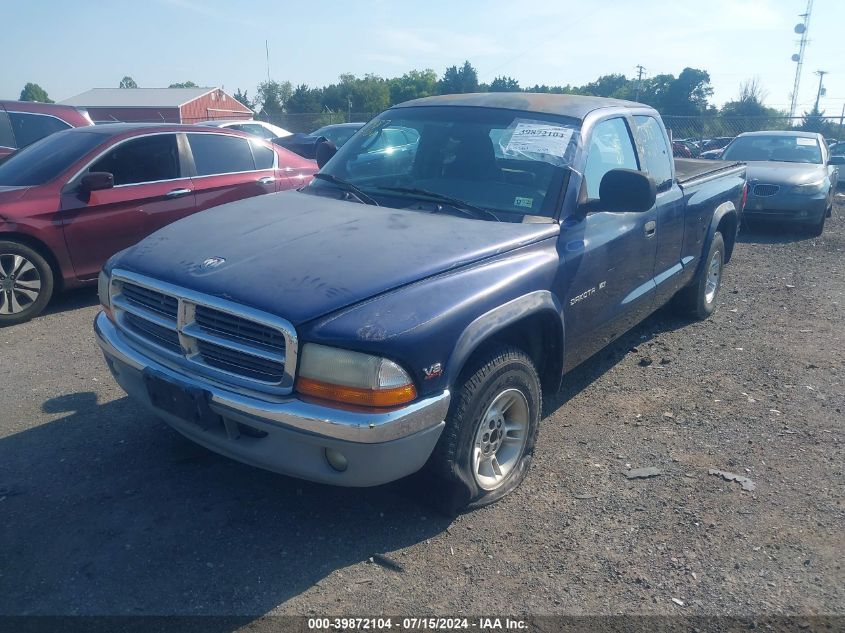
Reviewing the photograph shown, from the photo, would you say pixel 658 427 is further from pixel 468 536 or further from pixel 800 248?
pixel 800 248

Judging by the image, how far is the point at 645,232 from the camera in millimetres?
4453

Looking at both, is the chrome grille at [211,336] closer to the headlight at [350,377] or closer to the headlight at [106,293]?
the headlight at [350,377]

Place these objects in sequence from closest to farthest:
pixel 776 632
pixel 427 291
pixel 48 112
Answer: pixel 776 632
pixel 427 291
pixel 48 112

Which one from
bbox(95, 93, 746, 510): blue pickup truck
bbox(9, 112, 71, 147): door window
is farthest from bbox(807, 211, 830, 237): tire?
bbox(9, 112, 71, 147): door window

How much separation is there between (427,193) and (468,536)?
190 centimetres

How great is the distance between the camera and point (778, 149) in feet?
38.9

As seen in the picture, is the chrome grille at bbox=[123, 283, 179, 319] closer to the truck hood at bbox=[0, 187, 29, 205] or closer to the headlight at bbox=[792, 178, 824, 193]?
the truck hood at bbox=[0, 187, 29, 205]

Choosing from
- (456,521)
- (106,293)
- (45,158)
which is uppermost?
(45,158)

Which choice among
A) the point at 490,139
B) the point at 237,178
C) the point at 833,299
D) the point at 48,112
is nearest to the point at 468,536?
the point at 490,139

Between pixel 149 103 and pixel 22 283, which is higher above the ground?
pixel 149 103

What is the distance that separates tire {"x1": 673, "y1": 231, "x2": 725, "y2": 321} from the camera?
595 centimetres

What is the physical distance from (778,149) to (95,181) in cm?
1109

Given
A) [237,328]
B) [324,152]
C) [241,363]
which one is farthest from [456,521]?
[324,152]

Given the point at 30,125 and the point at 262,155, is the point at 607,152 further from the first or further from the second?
the point at 30,125
